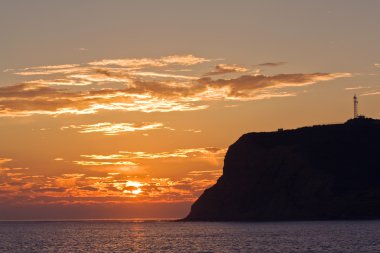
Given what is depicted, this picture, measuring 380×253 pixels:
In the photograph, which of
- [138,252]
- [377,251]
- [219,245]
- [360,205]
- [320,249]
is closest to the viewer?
[377,251]

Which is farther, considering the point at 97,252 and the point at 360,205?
the point at 360,205

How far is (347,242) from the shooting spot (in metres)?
114

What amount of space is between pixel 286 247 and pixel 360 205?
3786 inches

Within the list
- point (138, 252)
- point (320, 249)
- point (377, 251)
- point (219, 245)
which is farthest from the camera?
point (219, 245)

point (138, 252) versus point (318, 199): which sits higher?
point (318, 199)

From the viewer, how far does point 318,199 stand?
196375mm

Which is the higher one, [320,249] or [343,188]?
[343,188]

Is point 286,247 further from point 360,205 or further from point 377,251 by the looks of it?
point 360,205

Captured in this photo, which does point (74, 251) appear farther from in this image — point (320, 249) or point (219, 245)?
point (320, 249)

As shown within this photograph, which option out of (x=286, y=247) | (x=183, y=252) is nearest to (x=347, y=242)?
(x=286, y=247)

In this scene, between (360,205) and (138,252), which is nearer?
(138,252)

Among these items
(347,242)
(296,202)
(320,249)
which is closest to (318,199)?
(296,202)

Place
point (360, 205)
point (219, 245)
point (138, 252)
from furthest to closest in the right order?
1. point (360, 205)
2. point (219, 245)
3. point (138, 252)

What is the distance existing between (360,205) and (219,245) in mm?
90102
